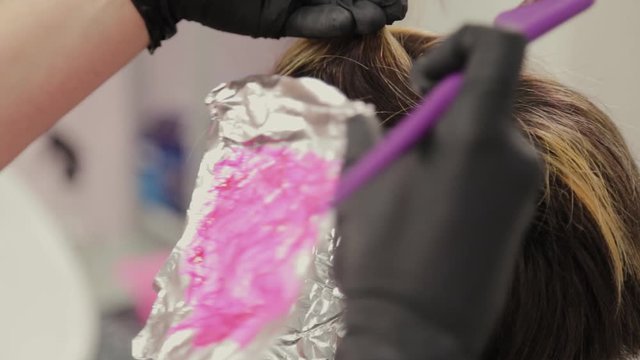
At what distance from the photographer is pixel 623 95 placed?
0.99 meters

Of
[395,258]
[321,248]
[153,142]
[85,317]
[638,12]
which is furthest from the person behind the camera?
[153,142]

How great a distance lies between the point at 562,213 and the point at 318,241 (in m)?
0.21

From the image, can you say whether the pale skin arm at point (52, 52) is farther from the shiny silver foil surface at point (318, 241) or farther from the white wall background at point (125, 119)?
the white wall background at point (125, 119)

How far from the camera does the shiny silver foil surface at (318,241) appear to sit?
52cm

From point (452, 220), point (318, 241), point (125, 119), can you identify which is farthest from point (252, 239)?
point (125, 119)

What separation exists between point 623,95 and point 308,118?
62 centimetres

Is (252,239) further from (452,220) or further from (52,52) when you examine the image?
(52,52)

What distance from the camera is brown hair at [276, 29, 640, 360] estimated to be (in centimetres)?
63

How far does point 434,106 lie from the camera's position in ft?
1.26

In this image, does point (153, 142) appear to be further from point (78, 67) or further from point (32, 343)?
point (78, 67)

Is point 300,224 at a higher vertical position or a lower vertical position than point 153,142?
higher

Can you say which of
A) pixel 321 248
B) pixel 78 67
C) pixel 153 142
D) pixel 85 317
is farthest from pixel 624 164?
pixel 153 142

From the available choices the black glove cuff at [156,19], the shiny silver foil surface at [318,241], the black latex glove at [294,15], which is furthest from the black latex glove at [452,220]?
the black glove cuff at [156,19]

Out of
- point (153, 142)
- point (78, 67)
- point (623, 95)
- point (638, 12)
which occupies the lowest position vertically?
point (153, 142)
